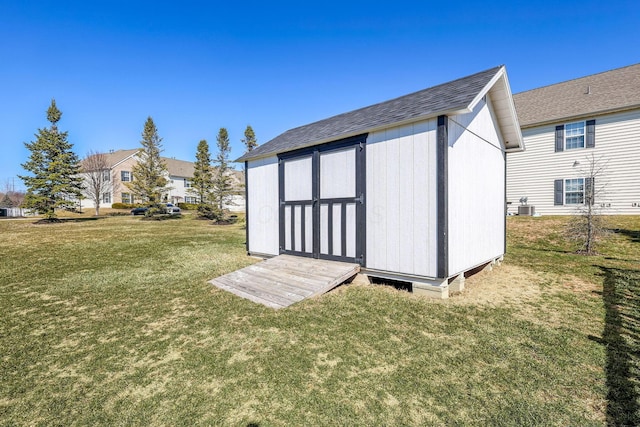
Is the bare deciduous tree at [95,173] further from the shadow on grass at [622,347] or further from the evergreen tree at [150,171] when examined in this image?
the shadow on grass at [622,347]

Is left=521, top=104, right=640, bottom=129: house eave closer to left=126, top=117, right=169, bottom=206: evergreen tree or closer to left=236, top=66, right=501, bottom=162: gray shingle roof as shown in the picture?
left=236, top=66, right=501, bottom=162: gray shingle roof

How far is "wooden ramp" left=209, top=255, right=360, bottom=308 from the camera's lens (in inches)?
214

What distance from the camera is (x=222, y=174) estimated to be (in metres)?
28.8

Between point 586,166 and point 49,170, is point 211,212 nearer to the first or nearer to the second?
point 49,170

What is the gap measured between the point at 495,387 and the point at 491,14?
13503 mm

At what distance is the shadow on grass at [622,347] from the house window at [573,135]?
1140cm

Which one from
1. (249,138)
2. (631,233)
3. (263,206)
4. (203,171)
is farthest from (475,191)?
(203,171)

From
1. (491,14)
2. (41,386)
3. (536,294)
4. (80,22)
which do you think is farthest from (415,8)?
(41,386)

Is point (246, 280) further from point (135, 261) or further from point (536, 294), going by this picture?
point (536, 294)

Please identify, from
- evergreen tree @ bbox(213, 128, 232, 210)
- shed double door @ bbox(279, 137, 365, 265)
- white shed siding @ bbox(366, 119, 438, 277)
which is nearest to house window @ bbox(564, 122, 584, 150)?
white shed siding @ bbox(366, 119, 438, 277)

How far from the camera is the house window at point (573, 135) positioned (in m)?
14.4

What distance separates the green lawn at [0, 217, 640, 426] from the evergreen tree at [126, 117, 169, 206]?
2333 cm

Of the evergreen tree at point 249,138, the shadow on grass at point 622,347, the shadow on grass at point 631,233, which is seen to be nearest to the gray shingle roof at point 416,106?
the shadow on grass at point 622,347

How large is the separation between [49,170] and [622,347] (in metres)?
32.1
